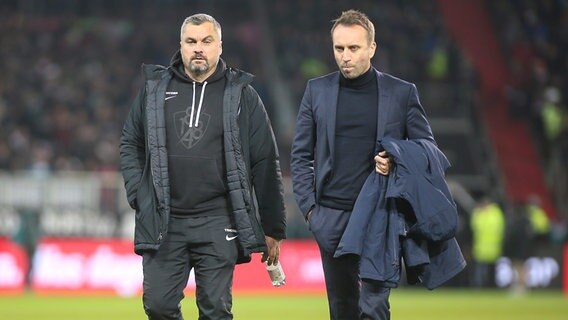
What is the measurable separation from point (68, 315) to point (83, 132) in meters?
12.3

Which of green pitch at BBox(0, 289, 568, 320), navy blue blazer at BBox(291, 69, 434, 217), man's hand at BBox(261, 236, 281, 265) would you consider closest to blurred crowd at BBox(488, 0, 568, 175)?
green pitch at BBox(0, 289, 568, 320)

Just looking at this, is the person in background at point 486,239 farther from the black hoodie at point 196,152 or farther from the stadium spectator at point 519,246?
the black hoodie at point 196,152

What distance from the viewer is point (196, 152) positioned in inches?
331

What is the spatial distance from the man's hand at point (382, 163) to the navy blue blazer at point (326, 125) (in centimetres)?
12

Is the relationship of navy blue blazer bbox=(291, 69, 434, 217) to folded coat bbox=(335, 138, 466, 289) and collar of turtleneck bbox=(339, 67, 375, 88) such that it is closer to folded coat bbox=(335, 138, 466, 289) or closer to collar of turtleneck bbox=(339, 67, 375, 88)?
collar of turtleneck bbox=(339, 67, 375, 88)

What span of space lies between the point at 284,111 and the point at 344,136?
898 inches

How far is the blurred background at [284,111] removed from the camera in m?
23.9

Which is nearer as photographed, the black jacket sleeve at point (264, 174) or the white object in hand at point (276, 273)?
the black jacket sleeve at point (264, 174)

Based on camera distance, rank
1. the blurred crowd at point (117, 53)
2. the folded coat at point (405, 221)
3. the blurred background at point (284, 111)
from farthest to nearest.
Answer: the blurred crowd at point (117, 53), the blurred background at point (284, 111), the folded coat at point (405, 221)

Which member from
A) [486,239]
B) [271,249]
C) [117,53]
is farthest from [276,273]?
[117,53]

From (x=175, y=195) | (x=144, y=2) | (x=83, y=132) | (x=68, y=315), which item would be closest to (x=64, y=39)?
(x=144, y=2)

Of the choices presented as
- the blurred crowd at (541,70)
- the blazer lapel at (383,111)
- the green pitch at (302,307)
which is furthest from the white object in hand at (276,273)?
the blurred crowd at (541,70)

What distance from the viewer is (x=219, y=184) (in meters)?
8.41

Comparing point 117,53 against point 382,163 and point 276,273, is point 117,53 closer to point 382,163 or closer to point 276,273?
point 276,273
